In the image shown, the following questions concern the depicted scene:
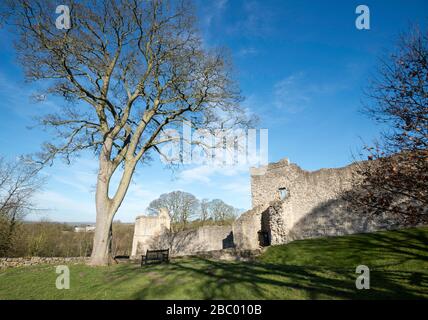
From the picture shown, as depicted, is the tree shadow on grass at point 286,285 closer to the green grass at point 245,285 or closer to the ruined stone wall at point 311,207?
the green grass at point 245,285

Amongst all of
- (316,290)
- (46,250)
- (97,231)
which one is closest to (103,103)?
(97,231)

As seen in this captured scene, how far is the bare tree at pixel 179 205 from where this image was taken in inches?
1718

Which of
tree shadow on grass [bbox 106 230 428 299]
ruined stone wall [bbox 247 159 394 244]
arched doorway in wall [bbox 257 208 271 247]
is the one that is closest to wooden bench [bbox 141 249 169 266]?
tree shadow on grass [bbox 106 230 428 299]

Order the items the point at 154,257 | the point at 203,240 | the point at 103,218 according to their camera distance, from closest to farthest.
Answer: the point at 103,218 → the point at 154,257 → the point at 203,240

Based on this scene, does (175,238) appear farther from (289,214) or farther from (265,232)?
(289,214)

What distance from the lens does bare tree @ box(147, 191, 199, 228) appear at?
4362 centimetres

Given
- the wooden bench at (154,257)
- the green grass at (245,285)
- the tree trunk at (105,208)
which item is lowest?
the wooden bench at (154,257)

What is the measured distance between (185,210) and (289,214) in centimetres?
2693

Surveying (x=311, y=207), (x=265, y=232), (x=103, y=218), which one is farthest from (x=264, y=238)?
(x=103, y=218)

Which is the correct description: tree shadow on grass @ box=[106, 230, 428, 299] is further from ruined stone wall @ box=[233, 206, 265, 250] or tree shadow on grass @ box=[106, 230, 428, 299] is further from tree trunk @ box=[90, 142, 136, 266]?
ruined stone wall @ box=[233, 206, 265, 250]

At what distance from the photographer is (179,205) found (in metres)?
44.3

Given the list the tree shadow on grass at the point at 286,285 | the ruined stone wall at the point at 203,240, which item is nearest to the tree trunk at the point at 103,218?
the tree shadow on grass at the point at 286,285

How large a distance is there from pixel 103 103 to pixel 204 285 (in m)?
10.5

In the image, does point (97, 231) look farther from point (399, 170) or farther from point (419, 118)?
point (419, 118)
